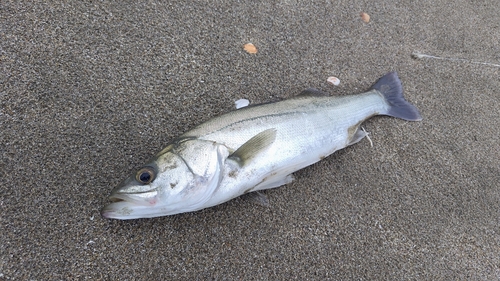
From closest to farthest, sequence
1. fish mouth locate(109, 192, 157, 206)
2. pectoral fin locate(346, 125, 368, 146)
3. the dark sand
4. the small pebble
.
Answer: fish mouth locate(109, 192, 157, 206), the dark sand, pectoral fin locate(346, 125, 368, 146), the small pebble

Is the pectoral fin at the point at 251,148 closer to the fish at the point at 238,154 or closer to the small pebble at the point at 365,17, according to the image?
the fish at the point at 238,154

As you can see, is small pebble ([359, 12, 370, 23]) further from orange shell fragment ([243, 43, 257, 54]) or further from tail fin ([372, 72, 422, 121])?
orange shell fragment ([243, 43, 257, 54])

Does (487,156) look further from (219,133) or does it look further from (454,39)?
(219,133)

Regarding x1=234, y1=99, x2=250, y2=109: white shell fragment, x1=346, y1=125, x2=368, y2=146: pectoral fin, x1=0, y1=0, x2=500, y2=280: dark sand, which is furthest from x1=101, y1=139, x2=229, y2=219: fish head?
x1=346, y1=125, x2=368, y2=146: pectoral fin

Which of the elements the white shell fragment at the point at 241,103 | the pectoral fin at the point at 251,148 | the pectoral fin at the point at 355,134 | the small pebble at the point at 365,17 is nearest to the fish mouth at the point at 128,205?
the pectoral fin at the point at 251,148

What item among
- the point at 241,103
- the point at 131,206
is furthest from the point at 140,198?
the point at 241,103

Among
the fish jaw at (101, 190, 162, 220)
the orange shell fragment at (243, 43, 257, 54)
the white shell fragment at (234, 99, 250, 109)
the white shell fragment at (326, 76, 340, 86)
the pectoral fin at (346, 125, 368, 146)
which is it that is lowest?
the pectoral fin at (346, 125, 368, 146)

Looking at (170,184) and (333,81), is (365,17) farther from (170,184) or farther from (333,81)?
(170,184)
